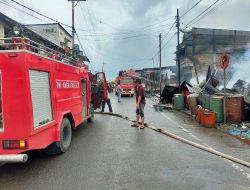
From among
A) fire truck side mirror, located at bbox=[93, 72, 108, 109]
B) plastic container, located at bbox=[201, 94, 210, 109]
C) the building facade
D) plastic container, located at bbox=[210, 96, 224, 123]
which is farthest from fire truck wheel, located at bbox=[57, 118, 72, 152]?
the building facade

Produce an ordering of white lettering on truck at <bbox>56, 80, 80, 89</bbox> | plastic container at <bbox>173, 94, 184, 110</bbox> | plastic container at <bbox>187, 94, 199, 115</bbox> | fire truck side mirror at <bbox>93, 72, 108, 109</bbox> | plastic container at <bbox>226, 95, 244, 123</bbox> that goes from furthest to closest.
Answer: plastic container at <bbox>173, 94, 184, 110</bbox> < plastic container at <bbox>187, 94, 199, 115</bbox> < fire truck side mirror at <bbox>93, 72, 108, 109</bbox> < plastic container at <bbox>226, 95, 244, 123</bbox> < white lettering on truck at <bbox>56, 80, 80, 89</bbox>

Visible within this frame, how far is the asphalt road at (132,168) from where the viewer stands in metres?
5.33

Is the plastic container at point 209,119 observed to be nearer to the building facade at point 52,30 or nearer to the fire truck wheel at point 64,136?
the fire truck wheel at point 64,136

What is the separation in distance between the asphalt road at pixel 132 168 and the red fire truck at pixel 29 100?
518 millimetres

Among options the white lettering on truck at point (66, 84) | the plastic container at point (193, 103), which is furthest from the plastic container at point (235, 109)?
the white lettering on truck at point (66, 84)

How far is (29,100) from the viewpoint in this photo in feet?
18.4

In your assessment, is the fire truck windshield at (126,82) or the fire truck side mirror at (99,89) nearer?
the fire truck side mirror at (99,89)

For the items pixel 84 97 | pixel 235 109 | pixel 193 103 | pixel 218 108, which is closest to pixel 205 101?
pixel 193 103

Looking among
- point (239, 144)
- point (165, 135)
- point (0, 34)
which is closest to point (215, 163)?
point (239, 144)

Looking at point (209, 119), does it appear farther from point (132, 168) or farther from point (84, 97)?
point (132, 168)

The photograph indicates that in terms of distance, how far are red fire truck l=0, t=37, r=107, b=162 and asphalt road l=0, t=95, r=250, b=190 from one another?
518mm

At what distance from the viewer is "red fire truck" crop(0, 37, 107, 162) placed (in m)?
5.53

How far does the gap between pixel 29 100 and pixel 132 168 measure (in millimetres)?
2523

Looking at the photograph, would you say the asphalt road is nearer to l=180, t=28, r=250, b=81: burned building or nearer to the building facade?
the building facade
